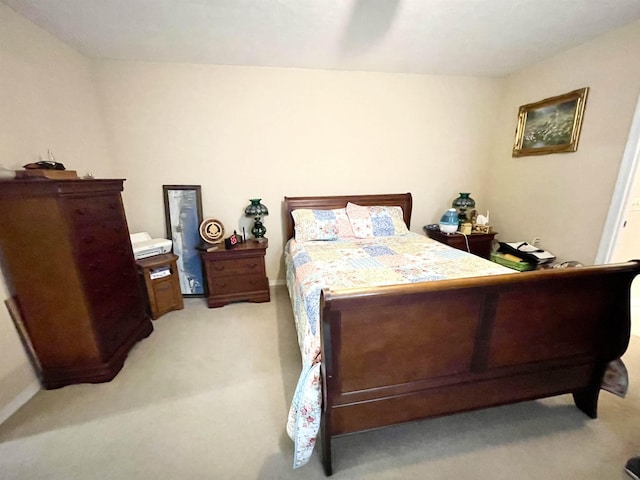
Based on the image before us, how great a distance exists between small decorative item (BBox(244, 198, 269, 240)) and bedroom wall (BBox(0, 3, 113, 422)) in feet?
4.77

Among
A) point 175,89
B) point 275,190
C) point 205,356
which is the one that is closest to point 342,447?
point 205,356

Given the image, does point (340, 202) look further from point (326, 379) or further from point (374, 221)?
point (326, 379)

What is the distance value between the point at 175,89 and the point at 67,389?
2.69 metres

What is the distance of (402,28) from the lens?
2012 mm

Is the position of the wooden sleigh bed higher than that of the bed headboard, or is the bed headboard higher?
the bed headboard

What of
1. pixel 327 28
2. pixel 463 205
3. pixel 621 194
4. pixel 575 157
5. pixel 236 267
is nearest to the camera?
pixel 327 28

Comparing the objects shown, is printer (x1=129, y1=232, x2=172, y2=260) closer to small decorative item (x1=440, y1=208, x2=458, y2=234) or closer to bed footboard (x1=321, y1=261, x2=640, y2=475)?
bed footboard (x1=321, y1=261, x2=640, y2=475)

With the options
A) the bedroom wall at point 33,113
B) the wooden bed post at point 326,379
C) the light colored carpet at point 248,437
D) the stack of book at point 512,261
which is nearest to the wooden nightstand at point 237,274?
the light colored carpet at point 248,437

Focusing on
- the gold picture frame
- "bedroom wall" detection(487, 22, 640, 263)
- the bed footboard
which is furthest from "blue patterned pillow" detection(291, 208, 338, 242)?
the gold picture frame

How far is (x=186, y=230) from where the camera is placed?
9.66ft

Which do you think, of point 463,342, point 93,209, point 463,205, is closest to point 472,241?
point 463,205

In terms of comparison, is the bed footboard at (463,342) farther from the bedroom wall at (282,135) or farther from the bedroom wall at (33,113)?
the bedroom wall at (282,135)

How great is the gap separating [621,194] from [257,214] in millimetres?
3257

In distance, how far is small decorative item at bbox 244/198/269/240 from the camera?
2861 mm
